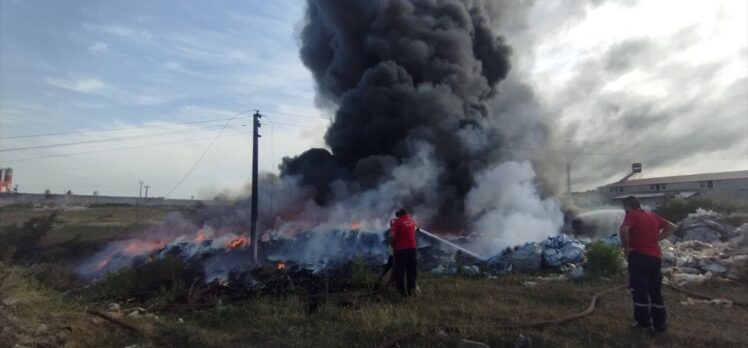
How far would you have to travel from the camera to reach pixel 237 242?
24172 millimetres

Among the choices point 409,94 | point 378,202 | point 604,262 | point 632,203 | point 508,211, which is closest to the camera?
point 632,203

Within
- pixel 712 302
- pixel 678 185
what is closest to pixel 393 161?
pixel 712 302

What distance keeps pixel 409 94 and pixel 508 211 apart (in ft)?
30.3

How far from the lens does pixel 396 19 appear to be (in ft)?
96.1

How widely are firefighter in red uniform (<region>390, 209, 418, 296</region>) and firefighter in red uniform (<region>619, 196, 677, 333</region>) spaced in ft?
13.4

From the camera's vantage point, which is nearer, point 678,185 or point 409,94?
point 409,94

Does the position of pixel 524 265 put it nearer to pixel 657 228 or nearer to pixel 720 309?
pixel 720 309

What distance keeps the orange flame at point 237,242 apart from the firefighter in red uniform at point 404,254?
14778mm

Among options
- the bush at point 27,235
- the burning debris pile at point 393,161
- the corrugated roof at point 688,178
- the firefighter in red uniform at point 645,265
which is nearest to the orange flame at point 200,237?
the burning debris pile at point 393,161

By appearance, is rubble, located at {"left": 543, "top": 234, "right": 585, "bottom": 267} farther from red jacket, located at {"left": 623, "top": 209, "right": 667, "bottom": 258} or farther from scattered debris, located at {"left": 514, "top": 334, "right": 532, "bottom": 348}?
scattered debris, located at {"left": 514, "top": 334, "right": 532, "bottom": 348}

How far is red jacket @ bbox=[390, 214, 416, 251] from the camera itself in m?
10.6

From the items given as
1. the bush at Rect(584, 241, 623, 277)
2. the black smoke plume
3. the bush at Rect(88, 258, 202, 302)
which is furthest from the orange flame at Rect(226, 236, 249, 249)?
the bush at Rect(584, 241, 623, 277)

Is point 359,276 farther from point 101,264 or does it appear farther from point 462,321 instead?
point 101,264

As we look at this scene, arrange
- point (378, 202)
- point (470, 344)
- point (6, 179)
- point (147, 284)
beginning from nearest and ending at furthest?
point (470, 344) → point (147, 284) → point (378, 202) → point (6, 179)
